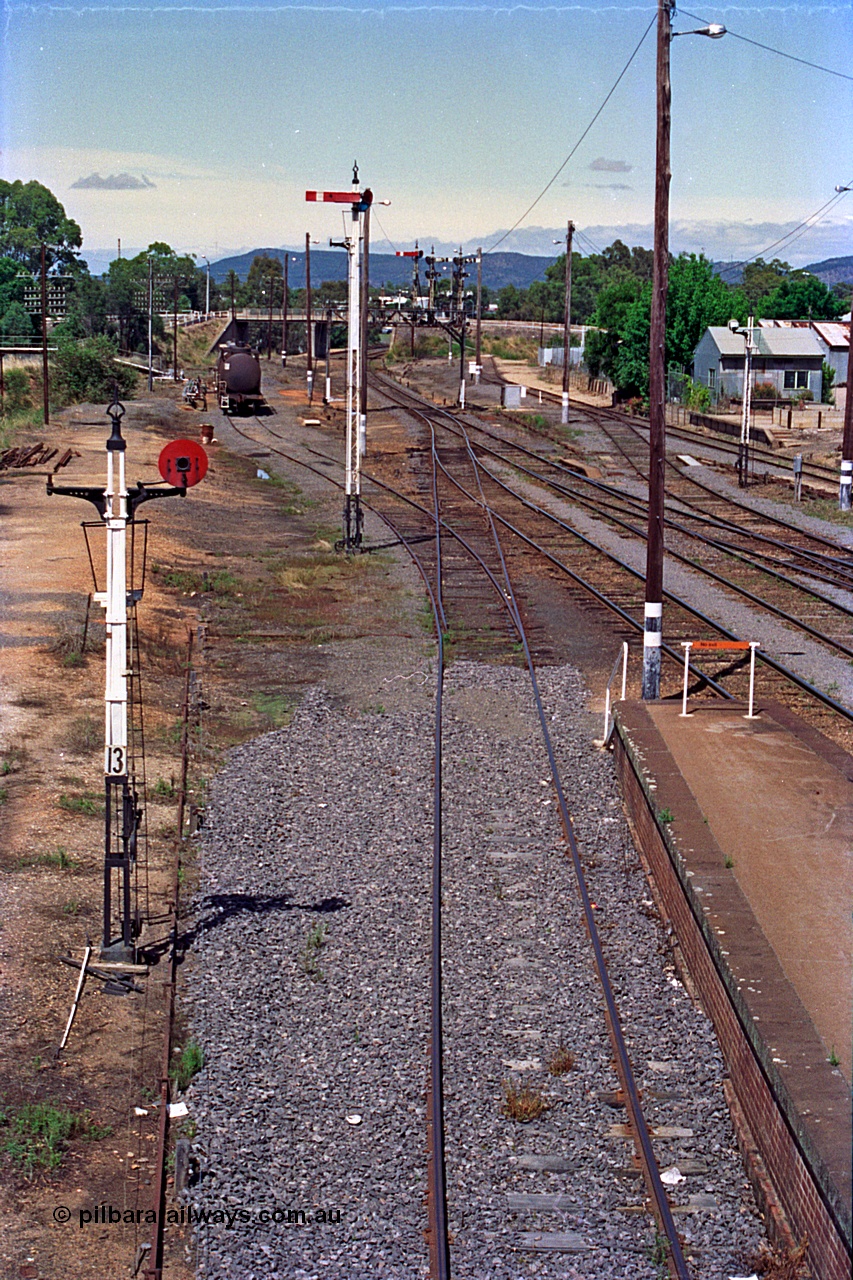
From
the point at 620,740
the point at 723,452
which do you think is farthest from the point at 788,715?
the point at 723,452

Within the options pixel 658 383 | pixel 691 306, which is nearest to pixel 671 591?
pixel 658 383

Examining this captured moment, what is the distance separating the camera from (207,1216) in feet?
23.2

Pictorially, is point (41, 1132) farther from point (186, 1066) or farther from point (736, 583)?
point (736, 583)

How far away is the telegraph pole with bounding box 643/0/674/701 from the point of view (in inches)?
609

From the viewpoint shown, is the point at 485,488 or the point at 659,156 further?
the point at 485,488

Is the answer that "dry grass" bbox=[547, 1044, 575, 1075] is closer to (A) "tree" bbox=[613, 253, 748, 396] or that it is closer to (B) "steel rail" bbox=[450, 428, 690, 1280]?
(B) "steel rail" bbox=[450, 428, 690, 1280]

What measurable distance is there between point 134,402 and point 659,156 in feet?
Result: 159

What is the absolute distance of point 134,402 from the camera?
2413 inches

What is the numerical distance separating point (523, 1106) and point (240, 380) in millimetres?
50356

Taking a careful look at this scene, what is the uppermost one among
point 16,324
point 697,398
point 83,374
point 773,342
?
point 16,324

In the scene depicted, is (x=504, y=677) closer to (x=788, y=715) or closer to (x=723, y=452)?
(x=788, y=715)

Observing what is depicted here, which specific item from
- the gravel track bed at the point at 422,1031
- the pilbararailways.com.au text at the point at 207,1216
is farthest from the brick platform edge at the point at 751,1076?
the pilbararailways.com.au text at the point at 207,1216

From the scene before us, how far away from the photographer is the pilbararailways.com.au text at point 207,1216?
23.1ft

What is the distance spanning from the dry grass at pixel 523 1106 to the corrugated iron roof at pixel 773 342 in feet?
192
